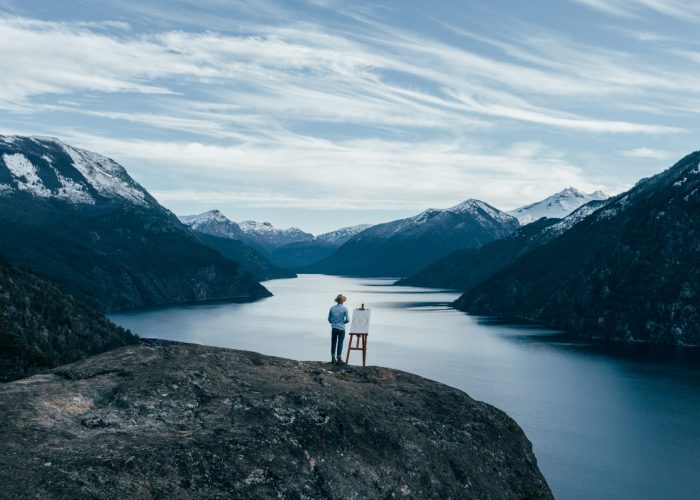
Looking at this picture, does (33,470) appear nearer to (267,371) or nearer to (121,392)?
(121,392)

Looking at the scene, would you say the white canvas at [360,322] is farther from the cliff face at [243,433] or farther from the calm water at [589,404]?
the calm water at [589,404]

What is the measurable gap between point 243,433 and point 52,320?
6512 inches

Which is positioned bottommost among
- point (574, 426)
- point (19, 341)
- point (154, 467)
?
point (574, 426)

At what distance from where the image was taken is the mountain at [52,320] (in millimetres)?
145875

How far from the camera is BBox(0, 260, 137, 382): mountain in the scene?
479 feet

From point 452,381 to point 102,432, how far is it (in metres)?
135

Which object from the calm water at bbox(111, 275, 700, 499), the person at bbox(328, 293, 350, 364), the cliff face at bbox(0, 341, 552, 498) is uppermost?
the person at bbox(328, 293, 350, 364)

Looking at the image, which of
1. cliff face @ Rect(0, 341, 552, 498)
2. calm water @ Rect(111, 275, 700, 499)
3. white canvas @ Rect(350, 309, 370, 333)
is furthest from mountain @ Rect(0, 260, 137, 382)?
cliff face @ Rect(0, 341, 552, 498)

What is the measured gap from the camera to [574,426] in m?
111

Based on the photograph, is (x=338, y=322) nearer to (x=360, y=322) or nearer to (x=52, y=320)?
(x=360, y=322)

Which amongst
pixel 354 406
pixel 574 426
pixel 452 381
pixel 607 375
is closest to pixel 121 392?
pixel 354 406

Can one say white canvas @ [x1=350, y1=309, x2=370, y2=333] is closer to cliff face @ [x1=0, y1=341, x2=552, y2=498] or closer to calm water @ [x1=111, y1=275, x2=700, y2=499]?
cliff face @ [x1=0, y1=341, x2=552, y2=498]

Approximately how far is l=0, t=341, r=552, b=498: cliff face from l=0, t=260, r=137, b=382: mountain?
115626mm

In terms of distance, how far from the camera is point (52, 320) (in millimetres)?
162250
